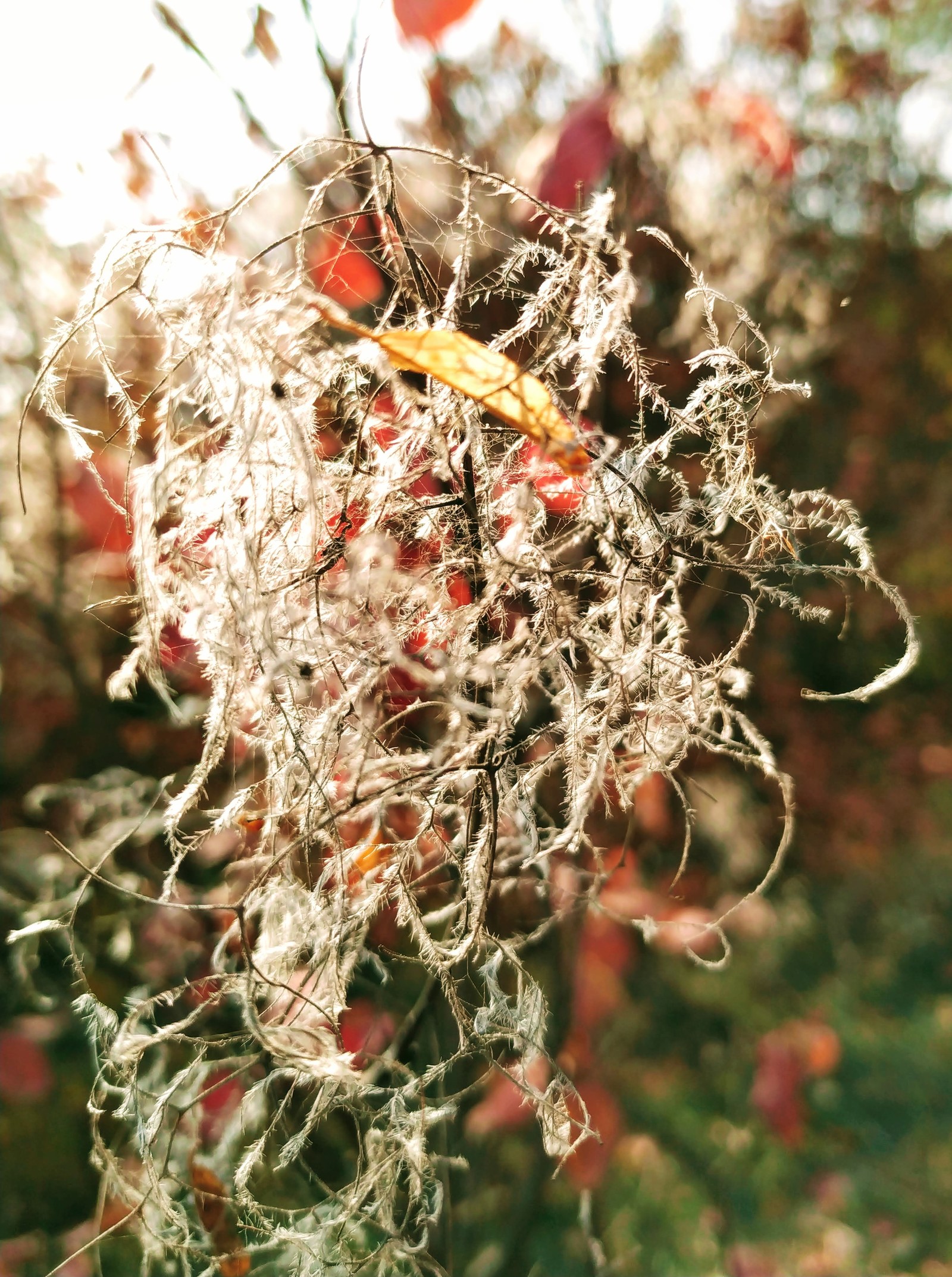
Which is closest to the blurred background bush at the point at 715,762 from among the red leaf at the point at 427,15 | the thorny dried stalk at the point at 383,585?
the red leaf at the point at 427,15

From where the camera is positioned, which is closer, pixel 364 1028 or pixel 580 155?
pixel 580 155

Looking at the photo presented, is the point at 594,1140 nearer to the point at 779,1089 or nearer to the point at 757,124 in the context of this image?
the point at 779,1089

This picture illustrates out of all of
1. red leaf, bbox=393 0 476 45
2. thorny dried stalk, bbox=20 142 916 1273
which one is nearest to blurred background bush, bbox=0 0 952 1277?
red leaf, bbox=393 0 476 45

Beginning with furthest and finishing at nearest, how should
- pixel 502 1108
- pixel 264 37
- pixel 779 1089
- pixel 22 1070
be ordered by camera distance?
pixel 779 1089
pixel 22 1070
pixel 502 1108
pixel 264 37

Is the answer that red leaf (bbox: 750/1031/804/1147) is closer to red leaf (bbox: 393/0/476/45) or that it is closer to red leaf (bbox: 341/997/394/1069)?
red leaf (bbox: 341/997/394/1069)

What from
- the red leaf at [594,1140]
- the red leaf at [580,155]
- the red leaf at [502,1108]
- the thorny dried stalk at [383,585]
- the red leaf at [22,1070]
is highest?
the red leaf at [580,155]

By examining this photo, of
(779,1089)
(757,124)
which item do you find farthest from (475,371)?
(779,1089)

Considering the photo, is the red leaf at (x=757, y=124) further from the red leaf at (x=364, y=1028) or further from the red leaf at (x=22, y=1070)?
the red leaf at (x=22, y=1070)

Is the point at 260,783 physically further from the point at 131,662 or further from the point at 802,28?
the point at 802,28
